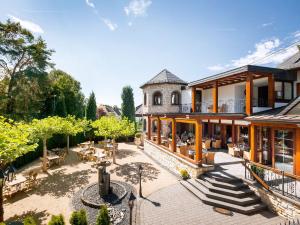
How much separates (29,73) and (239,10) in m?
26.7

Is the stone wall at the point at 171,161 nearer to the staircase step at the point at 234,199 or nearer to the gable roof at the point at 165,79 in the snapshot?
the staircase step at the point at 234,199

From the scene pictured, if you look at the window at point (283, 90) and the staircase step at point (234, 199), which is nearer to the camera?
the staircase step at point (234, 199)

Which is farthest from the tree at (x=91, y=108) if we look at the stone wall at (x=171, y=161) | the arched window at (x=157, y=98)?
the stone wall at (x=171, y=161)

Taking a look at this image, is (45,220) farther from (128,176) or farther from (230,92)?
(230,92)

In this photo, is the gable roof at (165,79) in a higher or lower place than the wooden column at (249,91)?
higher

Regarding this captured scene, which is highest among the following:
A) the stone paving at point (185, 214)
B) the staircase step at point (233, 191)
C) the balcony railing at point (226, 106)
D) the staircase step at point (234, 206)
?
the balcony railing at point (226, 106)

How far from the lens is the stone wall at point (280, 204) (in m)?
7.30

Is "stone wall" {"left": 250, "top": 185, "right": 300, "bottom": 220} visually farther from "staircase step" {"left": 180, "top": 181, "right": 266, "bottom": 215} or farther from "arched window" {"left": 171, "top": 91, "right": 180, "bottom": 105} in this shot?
"arched window" {"left": 171, "top": 91, "right": 180, "bottom": 105}

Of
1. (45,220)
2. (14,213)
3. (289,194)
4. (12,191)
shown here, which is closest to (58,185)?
(12,191)

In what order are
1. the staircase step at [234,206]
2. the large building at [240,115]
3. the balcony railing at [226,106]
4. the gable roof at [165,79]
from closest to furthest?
the staircase step at [234,206] → the large building at [240,115] → the balcony railing at [226,106] → the gable roof at [165,79]

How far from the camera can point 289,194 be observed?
7.79m

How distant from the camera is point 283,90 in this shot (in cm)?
1364

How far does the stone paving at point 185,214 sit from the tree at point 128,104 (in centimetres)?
2243

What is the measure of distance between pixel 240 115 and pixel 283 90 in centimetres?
486
